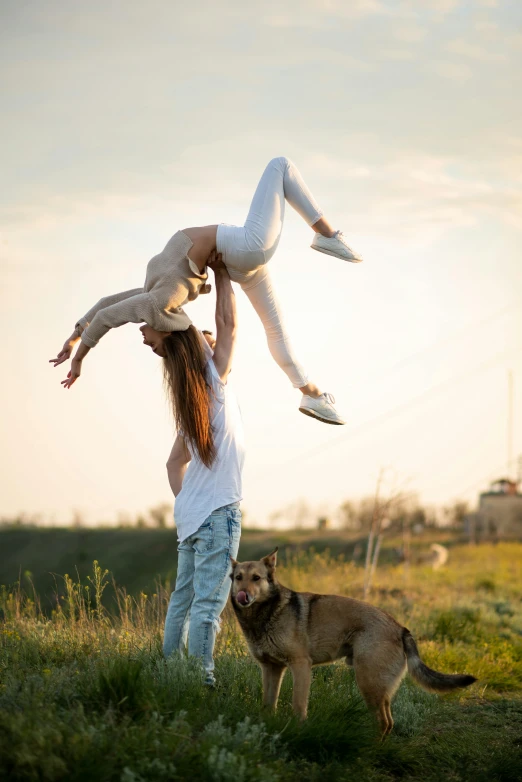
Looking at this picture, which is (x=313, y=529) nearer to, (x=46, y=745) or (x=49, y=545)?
(x=49, y=545)

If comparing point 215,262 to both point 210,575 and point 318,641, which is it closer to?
point 210,575

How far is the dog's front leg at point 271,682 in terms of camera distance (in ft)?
19.9

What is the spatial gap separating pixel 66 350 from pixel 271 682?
122 inches

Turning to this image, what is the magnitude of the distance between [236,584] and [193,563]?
1.28ft

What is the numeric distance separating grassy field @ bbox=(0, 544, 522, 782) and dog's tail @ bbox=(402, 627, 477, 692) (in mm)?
488

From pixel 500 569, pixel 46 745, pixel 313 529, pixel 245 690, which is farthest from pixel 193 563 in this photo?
pixel 313 529

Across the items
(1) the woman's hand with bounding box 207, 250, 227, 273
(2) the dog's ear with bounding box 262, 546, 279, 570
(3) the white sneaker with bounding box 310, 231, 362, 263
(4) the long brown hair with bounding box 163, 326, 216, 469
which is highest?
(3) the white sneaker with bounding box 310, 231, 362, 263

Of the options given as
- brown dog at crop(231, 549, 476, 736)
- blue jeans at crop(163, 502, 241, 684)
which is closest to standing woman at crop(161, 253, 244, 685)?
blue jeans at crop(163, 502, 241, 684)

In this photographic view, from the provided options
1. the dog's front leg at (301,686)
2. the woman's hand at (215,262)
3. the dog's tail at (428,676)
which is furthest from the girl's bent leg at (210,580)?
the woman's hand at (215,262)

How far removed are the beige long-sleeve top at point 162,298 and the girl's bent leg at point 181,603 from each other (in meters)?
1.70

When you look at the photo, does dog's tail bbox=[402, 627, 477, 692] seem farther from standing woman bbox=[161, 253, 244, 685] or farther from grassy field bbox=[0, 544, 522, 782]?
standing woman bbox=[161, 253, 244, 685]

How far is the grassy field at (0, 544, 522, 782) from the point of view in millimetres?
4363

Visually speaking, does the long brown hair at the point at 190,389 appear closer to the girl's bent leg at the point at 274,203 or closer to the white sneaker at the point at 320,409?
the girl's bent leg at the point at 274,203

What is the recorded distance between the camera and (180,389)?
5.97 m
